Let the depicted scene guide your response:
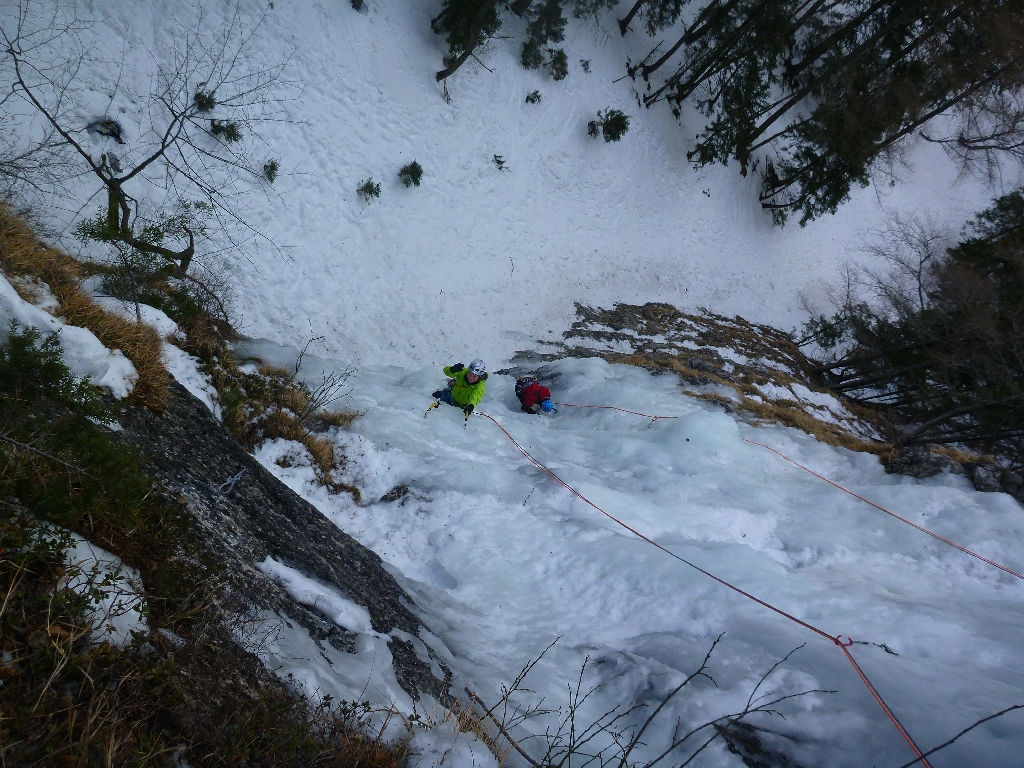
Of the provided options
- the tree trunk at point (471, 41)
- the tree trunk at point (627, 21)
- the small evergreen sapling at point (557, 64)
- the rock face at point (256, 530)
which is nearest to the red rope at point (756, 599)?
the rock face at point (256, 530)

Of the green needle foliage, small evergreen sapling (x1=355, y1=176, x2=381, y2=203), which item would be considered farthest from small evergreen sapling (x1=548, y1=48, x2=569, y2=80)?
the green needle foliage

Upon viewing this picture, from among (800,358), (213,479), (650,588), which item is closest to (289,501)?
(213,479)

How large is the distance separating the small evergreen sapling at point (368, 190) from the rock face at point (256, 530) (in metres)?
9.39

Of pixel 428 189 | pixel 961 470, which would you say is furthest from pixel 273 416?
pixel 961 470

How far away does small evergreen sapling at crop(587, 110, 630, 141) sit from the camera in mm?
17531

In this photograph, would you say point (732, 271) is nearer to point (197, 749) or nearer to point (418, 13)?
point (418, 13)

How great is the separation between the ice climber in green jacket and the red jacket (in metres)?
1.36

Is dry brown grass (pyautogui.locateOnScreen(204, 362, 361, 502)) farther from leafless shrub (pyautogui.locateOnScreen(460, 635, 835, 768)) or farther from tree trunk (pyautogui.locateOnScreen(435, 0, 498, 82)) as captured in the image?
tree trunk (pyautogui.locateOnScreen(435, 0, 498, 82))

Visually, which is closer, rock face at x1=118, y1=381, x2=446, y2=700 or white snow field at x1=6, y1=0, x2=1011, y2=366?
rock face at x1=118, y1=381, x2=446, y2=700

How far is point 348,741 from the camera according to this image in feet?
7.71

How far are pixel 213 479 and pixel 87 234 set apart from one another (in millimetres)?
4794

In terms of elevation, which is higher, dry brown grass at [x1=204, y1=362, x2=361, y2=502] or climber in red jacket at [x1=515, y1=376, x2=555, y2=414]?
climber in red jacket at [x1=515, y1=376, x2=555, y2=414]

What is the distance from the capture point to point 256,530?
11.5 ft

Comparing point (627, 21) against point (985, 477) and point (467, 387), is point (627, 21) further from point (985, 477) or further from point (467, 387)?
point (985, 477)
